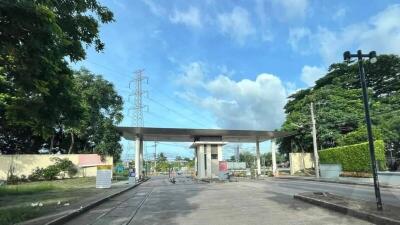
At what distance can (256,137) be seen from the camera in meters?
61.6

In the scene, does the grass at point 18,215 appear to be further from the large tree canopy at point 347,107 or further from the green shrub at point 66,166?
the large tree canopy at point 347,107

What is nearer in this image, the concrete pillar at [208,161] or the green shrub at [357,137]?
the green shrub at [357,137]

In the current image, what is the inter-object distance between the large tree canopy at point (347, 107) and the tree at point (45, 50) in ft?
132

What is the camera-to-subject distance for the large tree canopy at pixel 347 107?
49.0 meters

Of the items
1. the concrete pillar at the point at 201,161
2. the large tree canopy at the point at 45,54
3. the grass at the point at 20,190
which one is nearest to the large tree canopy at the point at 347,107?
the concrete pillar at the point at 201,161

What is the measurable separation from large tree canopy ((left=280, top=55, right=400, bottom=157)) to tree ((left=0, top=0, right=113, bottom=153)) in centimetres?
4035

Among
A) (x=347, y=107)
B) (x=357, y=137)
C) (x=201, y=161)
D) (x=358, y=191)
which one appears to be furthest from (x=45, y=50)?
(x=347, y=107)

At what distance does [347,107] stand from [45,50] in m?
49.9

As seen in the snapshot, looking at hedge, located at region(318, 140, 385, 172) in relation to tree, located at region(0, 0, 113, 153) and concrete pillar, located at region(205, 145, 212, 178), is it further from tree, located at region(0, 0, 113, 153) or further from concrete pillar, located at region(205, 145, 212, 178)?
tree, located at region(0, 0, 113, 153)

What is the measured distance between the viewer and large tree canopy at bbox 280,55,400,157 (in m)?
49.0

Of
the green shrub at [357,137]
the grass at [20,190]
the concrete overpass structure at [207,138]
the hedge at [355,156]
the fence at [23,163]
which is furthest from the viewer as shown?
the concrete overpass structure at [207,138]

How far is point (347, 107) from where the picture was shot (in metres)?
54.6

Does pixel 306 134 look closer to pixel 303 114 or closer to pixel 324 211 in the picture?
pixel 303 114

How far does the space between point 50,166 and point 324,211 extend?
36.4m
